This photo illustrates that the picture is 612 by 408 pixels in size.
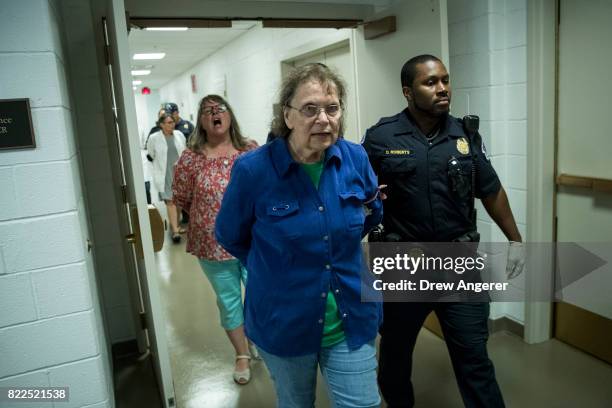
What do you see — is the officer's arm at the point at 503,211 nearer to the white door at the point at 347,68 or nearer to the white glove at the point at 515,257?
the white glove at the point at 515,257

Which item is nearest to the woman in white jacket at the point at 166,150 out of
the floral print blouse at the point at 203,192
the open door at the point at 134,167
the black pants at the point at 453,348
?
the floral print blouse at the point at 203,192

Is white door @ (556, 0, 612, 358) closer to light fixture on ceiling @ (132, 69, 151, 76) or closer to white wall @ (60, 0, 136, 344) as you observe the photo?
white wall @ (60, 0, 136, 344)

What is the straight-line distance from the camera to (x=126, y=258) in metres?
2.87

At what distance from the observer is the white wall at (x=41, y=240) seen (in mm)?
1506

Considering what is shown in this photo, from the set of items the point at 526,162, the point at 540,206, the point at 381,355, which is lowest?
the point at 381,355

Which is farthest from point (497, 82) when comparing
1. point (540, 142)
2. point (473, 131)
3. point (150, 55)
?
point (150, 55)

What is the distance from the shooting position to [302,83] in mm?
1420

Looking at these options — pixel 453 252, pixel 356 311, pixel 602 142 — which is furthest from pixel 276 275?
pixel 602 142

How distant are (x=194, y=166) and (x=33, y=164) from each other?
0.99m

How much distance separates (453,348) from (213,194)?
137cm

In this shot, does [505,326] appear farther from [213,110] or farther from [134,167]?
[134,167]

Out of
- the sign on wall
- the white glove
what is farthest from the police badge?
the sign on wall

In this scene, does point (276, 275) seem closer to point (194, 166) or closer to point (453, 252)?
point (453, 252)

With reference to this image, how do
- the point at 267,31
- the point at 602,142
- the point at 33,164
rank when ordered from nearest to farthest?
1. the point at 33,164
2. the point at 602,142
3. the point at 267,31
